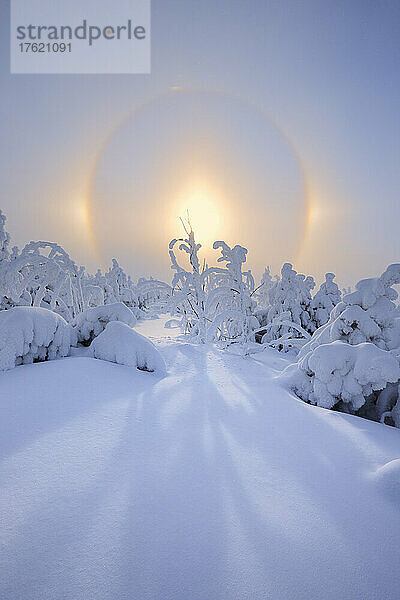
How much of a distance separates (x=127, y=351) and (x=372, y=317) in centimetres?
407

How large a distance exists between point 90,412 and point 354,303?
4024 millimetres

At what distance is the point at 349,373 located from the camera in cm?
333

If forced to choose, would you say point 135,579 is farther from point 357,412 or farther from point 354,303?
point 354,303

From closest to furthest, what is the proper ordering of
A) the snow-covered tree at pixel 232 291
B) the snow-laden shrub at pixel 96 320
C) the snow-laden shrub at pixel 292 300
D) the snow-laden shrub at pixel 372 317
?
the snow-laden shrub at pixel 372 317, the snow-laden shrub at pixel 96 320, the snow-covered tree at pixel 232 291, the snow-laden shrub at pixel 292 300

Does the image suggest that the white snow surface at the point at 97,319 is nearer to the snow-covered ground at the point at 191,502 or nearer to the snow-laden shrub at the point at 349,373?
the snow-covered ground at the point at 191,502

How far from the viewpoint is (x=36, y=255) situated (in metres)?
8.17

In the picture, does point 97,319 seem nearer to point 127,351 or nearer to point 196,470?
point 127,351

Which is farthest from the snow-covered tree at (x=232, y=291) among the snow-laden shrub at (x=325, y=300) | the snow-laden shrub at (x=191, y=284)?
the snow-laden shrub at (x=325, y=300)

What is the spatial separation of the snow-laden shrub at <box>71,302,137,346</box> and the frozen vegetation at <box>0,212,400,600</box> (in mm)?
891

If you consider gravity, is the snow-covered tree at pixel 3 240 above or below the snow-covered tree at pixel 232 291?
above

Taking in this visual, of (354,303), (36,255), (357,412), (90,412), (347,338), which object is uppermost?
(36,255)

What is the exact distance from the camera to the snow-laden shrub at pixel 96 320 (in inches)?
229

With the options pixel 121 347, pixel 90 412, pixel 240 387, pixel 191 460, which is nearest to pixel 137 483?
pixel 191 460

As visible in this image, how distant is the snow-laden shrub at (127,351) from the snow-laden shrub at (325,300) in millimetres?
8300
